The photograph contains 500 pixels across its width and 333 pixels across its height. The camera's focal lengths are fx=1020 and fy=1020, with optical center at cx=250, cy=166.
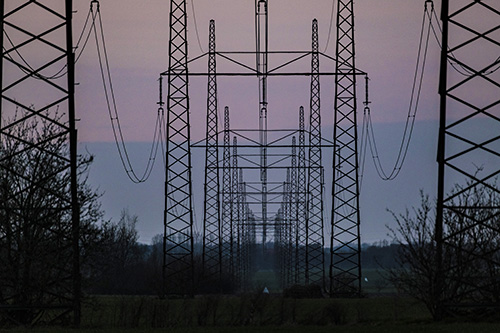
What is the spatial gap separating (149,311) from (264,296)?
4911 millimetres

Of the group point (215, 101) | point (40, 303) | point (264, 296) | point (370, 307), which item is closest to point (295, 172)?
point (215, 101)

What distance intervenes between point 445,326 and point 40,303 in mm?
10084

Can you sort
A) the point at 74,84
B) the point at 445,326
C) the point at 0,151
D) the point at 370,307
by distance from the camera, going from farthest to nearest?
the point at 370,307
the point at 0,151
the point at 74,84
the point at 445,326

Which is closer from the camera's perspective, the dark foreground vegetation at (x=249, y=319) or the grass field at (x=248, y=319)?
the grass field at (x=248, y=319)

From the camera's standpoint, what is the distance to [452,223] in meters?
26.8

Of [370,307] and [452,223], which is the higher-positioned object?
[452,223]

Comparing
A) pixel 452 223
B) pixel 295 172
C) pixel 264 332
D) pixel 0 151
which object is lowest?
pixel 264 332

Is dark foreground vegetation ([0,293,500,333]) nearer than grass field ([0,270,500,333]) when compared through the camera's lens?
No

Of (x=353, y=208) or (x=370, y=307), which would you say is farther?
(x=353, y=208)

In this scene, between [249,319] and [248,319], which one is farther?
[249,319]

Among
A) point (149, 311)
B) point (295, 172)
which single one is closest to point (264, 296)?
point (149, 311)

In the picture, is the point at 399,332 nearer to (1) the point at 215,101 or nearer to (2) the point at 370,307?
(2) the point at 370,307

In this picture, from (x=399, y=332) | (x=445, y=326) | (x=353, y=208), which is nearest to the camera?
(x=399, y=332)

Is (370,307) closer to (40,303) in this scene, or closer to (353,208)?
(353,208)
